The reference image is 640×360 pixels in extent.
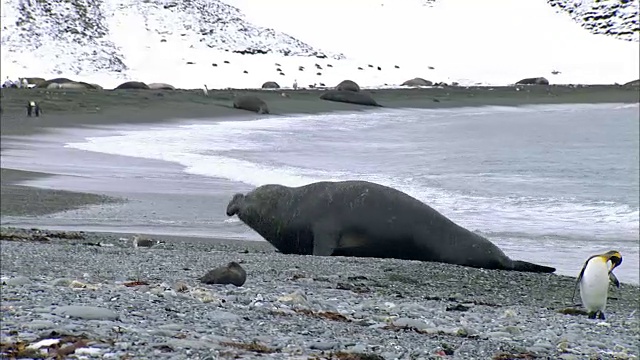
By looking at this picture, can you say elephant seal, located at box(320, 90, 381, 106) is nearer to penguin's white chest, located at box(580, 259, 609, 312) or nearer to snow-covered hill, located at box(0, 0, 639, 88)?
snow-covered hill, located at box(0, 0, 639, 88)

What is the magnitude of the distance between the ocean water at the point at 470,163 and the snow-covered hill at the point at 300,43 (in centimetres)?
1307

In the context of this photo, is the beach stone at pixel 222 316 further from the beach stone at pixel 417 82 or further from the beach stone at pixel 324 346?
the beach stone at pixel 417 82

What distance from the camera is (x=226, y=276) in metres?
7.02

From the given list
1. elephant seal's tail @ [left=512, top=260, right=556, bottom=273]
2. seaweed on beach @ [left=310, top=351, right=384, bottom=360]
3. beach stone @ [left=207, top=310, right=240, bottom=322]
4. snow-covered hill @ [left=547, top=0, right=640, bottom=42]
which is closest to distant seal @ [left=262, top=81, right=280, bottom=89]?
snow-covered hill @ [left=547, top=0, right=640, bottom=42]

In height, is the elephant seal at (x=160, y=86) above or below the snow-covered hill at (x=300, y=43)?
below

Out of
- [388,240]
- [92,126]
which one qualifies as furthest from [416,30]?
[388,240]

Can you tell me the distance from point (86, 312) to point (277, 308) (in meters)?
1.31

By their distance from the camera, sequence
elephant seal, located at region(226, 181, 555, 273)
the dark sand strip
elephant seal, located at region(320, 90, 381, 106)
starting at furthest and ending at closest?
elephant seal, located at region(320, 90, 381, 106), the dark sand strip, elephant seal, located at region(226, 181, 555, 273)

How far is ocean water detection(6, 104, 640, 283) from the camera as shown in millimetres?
11820

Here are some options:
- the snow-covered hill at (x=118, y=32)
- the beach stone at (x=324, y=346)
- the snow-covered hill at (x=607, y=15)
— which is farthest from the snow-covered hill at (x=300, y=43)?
the beach stone at (x=324, y=346)

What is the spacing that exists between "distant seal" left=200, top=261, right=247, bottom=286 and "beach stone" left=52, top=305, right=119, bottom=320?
1857 millimetres

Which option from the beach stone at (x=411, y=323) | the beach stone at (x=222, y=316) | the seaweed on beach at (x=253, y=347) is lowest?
the beach stone at (x=411, y=323)

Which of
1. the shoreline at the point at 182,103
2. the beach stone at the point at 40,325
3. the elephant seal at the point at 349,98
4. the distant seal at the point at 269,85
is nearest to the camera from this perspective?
the beach stone at the point at 40,325

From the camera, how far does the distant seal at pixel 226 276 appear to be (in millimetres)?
6992
